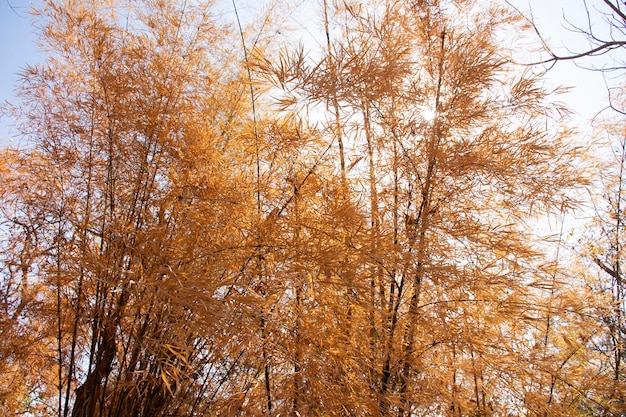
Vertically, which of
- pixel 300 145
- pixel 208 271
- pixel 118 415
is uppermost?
pixel 300 145

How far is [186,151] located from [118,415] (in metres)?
1.41

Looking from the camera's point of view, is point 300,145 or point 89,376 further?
point 300,145

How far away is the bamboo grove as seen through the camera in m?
1.94

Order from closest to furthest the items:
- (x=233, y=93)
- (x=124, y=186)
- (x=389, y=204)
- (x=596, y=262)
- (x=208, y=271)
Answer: (x=208, y=271) < (x=124, y=186) < (x=389, y=204) < (x=233, y=93) < (x=596, y=262)

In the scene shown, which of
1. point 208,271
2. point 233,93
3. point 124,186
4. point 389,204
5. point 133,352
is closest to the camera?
point 208,271

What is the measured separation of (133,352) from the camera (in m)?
2.09

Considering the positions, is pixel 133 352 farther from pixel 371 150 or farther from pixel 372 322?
pixel 371 150

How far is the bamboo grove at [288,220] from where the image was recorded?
1.94 meters

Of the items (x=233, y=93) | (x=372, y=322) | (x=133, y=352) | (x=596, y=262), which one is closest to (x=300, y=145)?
(x=233, y=93)

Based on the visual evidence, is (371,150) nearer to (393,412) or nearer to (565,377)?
(393,412)

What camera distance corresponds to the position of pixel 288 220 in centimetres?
201

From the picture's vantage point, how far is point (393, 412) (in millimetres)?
2090

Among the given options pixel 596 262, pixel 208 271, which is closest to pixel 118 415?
pixel 208 271

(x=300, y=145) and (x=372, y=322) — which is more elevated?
(x=300, y=145)
